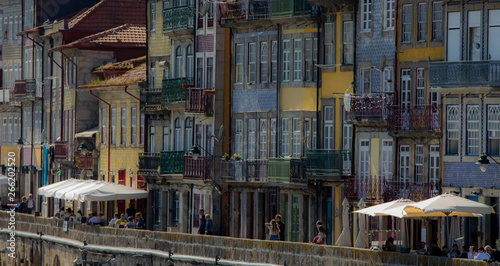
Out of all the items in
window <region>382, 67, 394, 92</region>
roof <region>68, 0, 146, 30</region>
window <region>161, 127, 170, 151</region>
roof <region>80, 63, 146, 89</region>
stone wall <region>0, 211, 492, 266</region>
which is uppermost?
roof <region>68, 0, 146, 30</region>

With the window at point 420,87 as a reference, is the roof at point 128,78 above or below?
above

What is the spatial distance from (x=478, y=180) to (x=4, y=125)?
1972 inches

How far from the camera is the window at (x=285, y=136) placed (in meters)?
61.6

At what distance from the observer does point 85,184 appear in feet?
230

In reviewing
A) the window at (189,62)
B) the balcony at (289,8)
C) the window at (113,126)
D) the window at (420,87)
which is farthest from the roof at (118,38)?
the window at (420,87)

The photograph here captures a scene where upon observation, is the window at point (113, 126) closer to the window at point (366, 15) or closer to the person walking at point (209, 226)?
the person walking at point (209, 226)

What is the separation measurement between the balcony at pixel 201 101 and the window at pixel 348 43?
29.6ft

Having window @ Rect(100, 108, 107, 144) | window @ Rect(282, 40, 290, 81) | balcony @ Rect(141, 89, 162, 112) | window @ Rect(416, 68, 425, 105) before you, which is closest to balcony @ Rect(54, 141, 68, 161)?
window @ Rect(100, 108, 107, 144)

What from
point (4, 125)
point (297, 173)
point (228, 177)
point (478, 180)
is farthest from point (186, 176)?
point (4, 125)

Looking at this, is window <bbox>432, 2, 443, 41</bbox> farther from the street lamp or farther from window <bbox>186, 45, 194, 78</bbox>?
window <bbox>186, 45, 194, 78</bbox>

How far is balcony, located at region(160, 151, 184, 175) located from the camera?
67.8 m

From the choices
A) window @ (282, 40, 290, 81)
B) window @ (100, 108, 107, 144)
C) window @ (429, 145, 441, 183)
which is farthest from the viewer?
window @ (100, 108, 107, 144)

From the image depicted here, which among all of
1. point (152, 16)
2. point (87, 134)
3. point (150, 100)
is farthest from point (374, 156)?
point (87, 134)

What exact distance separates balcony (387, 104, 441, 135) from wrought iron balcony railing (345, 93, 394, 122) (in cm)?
31
